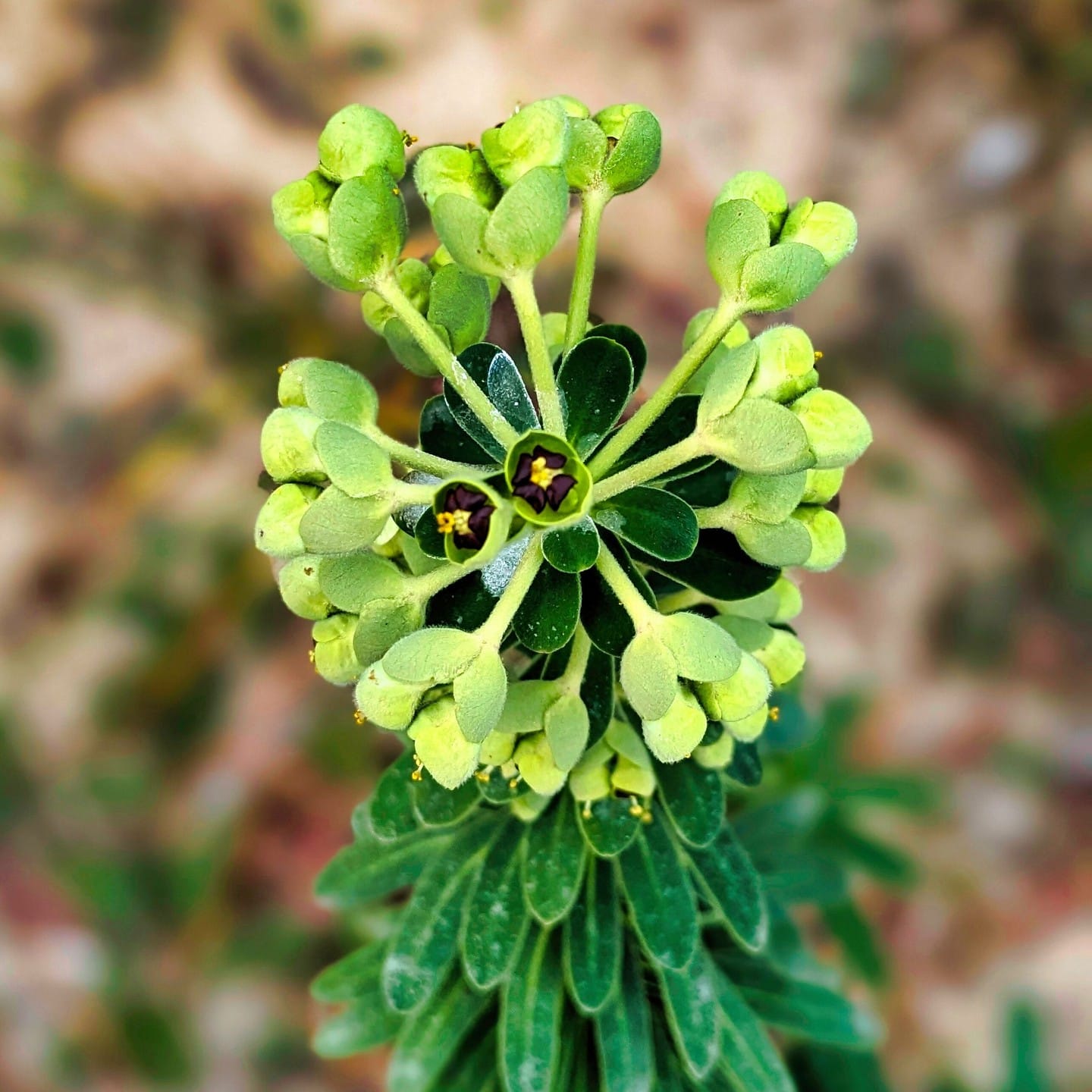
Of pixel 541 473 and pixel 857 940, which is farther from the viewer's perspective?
pixel 857 940

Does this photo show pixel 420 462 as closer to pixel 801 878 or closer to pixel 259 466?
pixel 801 878

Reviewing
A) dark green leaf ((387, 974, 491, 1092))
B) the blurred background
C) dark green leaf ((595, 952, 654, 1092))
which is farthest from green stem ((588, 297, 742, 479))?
the blurred background

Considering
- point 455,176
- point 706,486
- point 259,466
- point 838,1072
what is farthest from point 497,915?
point 259,466

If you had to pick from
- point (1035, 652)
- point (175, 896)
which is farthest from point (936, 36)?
point (175, 896)

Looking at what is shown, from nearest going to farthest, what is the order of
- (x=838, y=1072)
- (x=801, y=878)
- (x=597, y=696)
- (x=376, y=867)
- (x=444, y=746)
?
1. (x=444, y=746)
2. (x=597, y=696)
3. (x=376, y=867)
4. (x=801, y=878)
5. (x=838, y=1072)

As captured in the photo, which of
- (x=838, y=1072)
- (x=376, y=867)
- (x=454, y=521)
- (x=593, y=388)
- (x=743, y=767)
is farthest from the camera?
(x=838, y=1072)

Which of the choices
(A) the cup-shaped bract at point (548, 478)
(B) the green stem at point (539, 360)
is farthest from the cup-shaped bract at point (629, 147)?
(A) the cup-shaped bract at point (548, 478)

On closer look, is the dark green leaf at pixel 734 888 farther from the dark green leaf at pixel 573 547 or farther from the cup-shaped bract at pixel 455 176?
the cup-shaped bract at pixel 455 176

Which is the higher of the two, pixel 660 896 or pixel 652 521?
pixel 652 521
